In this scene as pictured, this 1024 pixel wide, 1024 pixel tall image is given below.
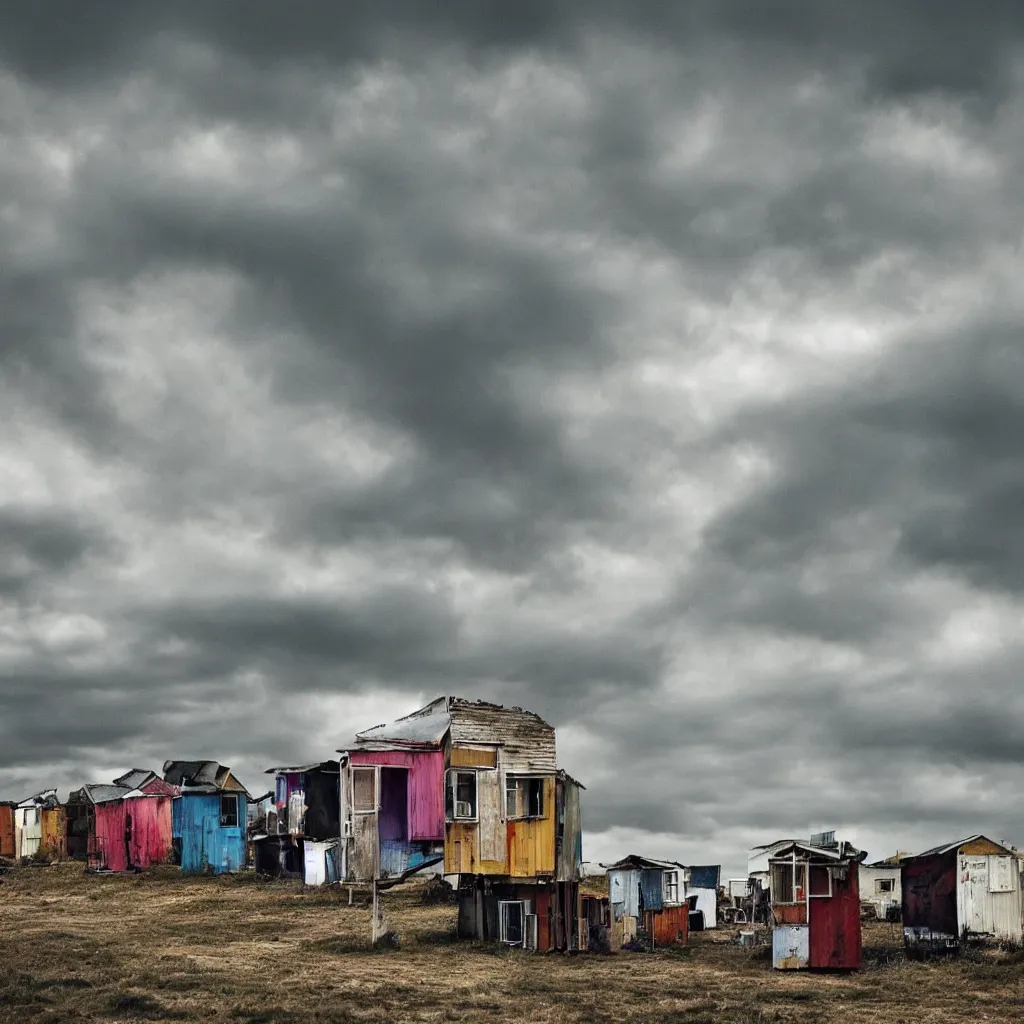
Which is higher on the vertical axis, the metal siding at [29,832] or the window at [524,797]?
the window at [524,797]

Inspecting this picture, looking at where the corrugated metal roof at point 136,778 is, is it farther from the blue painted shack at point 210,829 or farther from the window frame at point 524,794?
the window frame at point 524,794

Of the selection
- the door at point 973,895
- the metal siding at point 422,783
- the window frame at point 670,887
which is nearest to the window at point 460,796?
the metal siding at point 422,783

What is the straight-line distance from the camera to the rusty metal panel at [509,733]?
50.3 m

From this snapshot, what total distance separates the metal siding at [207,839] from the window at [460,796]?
31318 millimetres

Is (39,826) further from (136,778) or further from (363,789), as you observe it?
(363,789)

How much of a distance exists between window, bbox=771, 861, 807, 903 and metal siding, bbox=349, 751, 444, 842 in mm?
12777

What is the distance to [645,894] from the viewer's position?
58.3m

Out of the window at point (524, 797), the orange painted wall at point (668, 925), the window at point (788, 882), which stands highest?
the window at point (524, 797)

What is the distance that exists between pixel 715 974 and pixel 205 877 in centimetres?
3890

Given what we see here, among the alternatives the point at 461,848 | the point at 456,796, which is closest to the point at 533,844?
the point at 461,848

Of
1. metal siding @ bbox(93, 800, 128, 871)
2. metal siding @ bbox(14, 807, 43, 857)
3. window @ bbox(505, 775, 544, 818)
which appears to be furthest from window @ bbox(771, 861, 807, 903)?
metal siding @ bbox(14, 807, 43, 857)

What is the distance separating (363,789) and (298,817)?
24.7 meters

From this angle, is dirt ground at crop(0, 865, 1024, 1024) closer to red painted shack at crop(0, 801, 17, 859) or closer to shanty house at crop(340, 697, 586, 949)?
shanty house at crop(340, 697, 586, 949)

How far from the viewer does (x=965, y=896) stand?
49.3 metres
